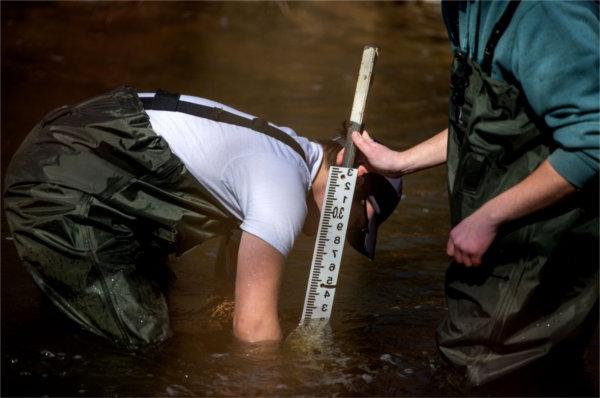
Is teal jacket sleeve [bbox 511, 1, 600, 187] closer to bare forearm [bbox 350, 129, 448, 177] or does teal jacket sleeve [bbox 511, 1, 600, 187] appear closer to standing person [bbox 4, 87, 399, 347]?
bare forearm [bbox 350, 129, 448, 177]

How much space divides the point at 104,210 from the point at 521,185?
1.81 m

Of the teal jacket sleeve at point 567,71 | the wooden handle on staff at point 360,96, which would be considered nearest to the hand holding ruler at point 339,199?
the wooden handle on staff at point 360,96

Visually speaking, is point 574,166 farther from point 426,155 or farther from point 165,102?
point 165,102

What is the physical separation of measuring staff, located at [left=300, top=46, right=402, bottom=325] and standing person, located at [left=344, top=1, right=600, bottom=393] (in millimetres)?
625

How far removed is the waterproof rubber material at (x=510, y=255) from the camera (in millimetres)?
3127

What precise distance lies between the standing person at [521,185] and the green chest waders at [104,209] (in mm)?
1223

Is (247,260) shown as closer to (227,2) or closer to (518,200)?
(518,200)

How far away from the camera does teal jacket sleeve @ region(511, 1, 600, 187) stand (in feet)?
9.25

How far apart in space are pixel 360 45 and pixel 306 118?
12.3 ft

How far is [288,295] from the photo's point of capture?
512 centimetres

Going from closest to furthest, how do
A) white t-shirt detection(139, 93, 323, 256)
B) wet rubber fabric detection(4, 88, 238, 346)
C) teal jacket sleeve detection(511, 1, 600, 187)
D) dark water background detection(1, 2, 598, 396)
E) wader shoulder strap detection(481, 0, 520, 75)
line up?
teal jacket sleeve detection(511, 1, 600, 187) → wader shoulder strap detection(481, 0, 520, 75) → white t-shirt detection(139, 93, 323, 256) → wet rubber fabric detection(4, 88, 238, 346) → dark water background detection(1, 2, 598, 396)

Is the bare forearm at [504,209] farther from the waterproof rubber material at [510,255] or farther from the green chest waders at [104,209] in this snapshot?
the green chest waders at [104,209]

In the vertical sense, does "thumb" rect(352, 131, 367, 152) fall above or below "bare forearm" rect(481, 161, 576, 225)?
below

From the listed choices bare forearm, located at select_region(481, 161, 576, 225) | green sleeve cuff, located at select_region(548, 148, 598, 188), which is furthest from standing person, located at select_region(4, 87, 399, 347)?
green sleeve cuff, located at select_region(548, 148, 598, 188)
